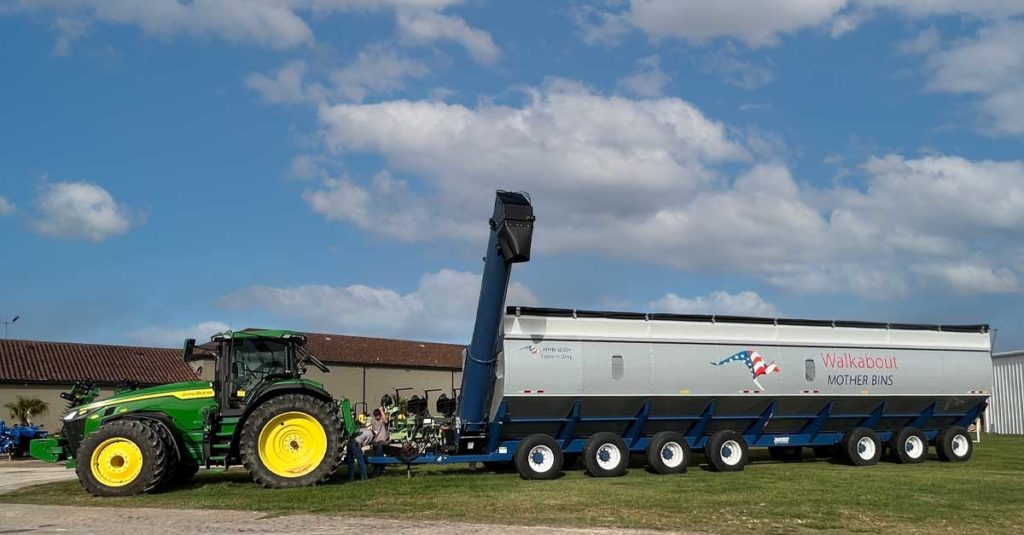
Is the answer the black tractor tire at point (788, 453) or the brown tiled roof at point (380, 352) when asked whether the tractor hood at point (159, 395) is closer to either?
the black tractor tire at point (788, 453)

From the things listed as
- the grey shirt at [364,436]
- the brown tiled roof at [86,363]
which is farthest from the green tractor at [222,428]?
the brown tiled roof at [86,363]

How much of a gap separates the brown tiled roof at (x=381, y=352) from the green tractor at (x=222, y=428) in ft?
123

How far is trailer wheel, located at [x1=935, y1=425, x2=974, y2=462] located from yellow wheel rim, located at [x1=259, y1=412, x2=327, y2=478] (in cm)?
1600

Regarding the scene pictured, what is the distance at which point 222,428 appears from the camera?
1656cm

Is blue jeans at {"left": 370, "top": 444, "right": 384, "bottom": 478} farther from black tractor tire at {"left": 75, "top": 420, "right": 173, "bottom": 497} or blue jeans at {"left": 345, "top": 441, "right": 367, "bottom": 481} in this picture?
black tractor tire at {"left": 75, "top": 420, "right": 173, "bottom": 497}

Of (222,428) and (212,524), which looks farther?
(222,428)

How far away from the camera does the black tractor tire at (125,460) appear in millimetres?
15469

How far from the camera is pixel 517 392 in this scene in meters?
18.8

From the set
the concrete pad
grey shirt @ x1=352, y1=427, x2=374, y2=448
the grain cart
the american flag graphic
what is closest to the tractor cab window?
grey shirt @ x1=352, y1=427, x2=374, y2=448

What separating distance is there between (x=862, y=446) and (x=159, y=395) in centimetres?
1608

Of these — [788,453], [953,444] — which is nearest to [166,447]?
[788,453]

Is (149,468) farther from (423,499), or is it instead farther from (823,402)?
(823,402)

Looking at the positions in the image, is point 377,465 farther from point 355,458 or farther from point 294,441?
point 294,441

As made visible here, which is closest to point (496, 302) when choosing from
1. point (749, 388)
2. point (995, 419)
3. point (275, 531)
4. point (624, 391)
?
point (624, 391)
